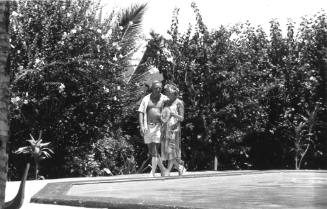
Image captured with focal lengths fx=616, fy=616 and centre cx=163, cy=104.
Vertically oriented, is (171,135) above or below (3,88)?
above

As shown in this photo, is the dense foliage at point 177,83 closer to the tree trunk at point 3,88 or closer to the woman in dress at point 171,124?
the woman in dress at point 171,124

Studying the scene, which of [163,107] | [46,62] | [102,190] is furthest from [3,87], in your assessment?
[46,62]

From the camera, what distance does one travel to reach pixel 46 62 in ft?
44.5

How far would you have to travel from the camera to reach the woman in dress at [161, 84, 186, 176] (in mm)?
11664

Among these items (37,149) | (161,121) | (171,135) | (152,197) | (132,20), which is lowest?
(152,197)

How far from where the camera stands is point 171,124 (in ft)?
38.8

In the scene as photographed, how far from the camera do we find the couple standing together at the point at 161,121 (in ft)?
37.5

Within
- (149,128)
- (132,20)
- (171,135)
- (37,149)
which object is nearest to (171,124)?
(171,135)

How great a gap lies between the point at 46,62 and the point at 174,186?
567 cm

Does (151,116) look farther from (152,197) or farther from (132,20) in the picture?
(132,20)

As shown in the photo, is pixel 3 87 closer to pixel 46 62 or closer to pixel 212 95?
pixel 46 62

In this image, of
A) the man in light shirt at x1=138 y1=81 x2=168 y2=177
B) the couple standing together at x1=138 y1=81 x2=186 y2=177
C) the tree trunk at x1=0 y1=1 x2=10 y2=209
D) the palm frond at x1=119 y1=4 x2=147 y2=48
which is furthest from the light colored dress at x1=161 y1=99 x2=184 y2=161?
the tree trunk at x1=0 y1=1 x2=10 y2=209

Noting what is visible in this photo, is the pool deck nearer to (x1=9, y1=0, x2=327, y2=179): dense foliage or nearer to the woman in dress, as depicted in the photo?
the woman in dress

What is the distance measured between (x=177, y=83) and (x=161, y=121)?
206 inches
